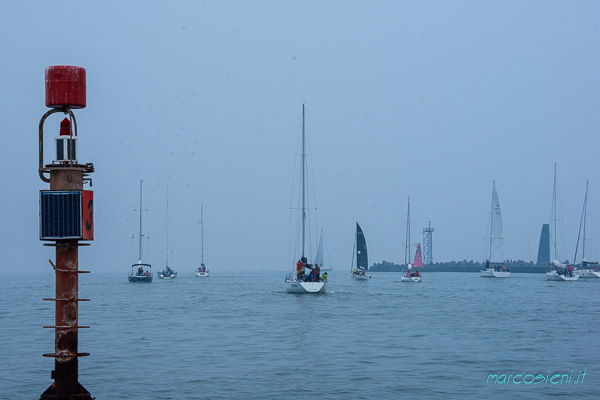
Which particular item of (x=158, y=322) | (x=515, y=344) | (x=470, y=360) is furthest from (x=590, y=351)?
(x=158, y=322)

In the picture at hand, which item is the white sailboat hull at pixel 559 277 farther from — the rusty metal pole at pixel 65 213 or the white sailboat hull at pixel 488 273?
the rusty metal pole at pixel 65 213

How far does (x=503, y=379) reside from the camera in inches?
821

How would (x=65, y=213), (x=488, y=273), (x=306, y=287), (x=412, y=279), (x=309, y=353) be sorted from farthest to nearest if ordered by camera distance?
(x=488, y=273), (x=412, y=279), (x=306, y=287), (x=309, y=353), (x=65, y=213)

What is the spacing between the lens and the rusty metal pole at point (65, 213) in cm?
998

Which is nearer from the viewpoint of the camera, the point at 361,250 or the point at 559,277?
the point at 559,277

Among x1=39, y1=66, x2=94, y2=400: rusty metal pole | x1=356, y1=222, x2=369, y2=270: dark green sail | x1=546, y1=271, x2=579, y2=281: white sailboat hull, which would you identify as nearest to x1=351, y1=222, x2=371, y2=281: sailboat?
x1=356, y1=222, x2=369, y2=270: dark green sail

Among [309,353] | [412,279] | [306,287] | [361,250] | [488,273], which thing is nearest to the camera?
[309,353]

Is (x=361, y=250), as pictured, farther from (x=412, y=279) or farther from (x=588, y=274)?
(x=588, y=274)

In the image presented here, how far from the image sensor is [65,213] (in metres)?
9.98

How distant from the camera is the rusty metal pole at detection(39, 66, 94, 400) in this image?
998 centimetres

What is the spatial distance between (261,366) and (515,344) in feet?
36.7

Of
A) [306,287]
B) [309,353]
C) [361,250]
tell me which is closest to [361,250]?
[361,250]

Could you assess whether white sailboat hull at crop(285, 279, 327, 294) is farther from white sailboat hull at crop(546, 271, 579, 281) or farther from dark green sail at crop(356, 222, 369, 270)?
dark green sail at crop(356, 222, 369, 270)

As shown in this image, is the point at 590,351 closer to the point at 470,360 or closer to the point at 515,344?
the point at 515,344
